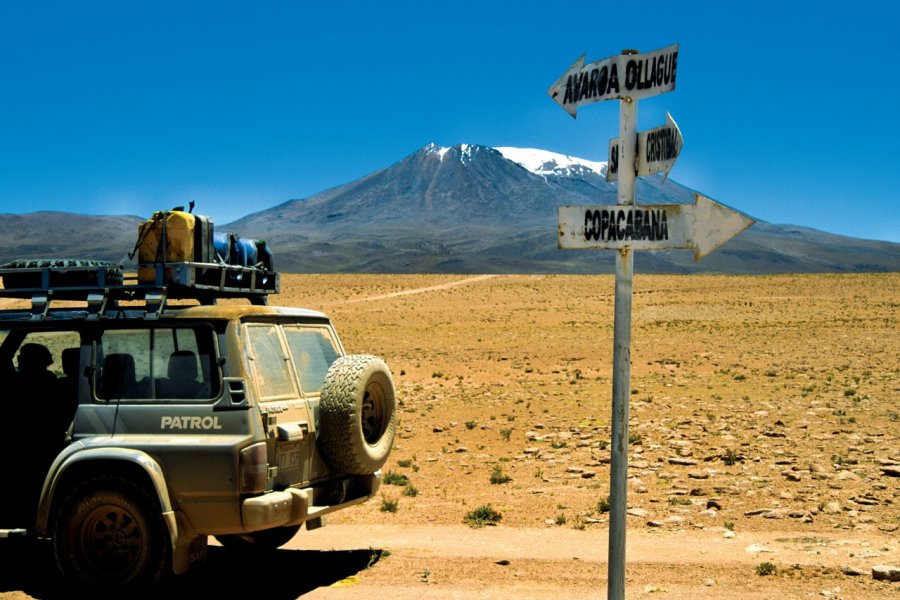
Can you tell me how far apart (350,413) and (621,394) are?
2585mm

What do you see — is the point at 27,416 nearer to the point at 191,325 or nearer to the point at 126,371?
the point at 126,371

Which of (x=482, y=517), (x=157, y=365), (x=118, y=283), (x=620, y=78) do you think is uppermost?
(x=620, y=78)

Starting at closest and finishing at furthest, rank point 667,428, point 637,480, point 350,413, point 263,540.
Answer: point 350,413 → point 263,540 → point 637,480 → point 667,428

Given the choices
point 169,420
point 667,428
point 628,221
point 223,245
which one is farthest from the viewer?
point 667,428

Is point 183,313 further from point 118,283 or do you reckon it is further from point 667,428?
point 667,428

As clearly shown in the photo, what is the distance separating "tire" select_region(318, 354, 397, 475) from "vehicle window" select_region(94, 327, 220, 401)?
87 centimetres

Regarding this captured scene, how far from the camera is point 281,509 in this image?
22.3ft

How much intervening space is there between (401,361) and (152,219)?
24.4 m

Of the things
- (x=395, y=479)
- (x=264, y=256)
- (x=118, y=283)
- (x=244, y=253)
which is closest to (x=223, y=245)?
(x=244, y=253)

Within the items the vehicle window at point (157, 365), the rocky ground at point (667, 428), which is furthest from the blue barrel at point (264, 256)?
the rocky ground at point (667, 428)

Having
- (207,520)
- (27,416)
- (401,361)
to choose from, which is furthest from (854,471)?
(401,361)

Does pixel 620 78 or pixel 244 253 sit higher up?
pixel 620 78

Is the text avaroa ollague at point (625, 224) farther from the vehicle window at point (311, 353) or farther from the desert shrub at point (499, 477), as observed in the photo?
the desert shrub at point (499, 477)

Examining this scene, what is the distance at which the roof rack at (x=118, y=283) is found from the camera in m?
7.20
